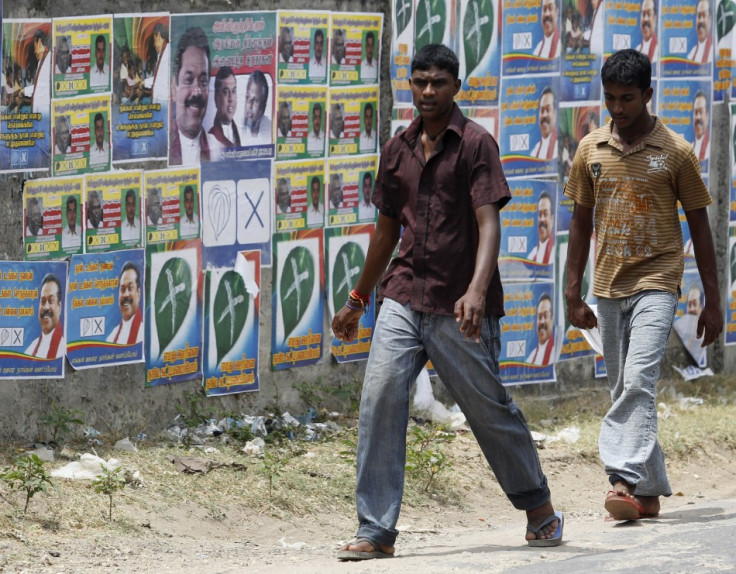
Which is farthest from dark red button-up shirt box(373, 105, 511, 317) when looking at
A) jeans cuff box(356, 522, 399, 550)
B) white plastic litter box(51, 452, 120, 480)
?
white plastic litter box(51, 452, 120, 480)

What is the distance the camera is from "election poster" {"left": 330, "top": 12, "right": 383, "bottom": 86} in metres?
7.51

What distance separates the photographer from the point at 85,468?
6.32m

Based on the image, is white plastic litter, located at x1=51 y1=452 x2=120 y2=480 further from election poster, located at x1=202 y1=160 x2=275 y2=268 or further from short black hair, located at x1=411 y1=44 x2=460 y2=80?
short black hair, located at x1=411 y1=44 x2=460 y2=80

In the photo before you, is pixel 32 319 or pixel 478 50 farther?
pixel 478 50

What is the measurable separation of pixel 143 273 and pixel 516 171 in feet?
8.09

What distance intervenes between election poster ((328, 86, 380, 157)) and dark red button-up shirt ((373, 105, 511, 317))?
243cm

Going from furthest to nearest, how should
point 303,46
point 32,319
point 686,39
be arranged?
1. point 686,39
2. point 303,46
3. point 32,319

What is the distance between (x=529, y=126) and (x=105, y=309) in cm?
287

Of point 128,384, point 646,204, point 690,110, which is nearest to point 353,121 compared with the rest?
point 128,384

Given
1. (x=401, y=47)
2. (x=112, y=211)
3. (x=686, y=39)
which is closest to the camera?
(x=112, y=211)

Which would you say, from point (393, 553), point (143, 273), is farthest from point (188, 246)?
point (393, 553)

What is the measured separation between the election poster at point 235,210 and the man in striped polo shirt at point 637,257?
1905 millimetres

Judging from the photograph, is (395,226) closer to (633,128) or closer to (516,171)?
(633,128)

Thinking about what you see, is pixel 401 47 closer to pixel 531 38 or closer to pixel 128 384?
pixel 531 38
